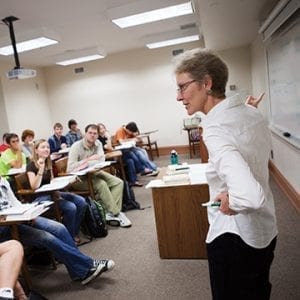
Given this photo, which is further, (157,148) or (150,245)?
(157,148)

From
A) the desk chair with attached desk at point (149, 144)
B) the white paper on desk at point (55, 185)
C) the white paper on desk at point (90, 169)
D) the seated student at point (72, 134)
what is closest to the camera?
the white paper on desk at point (55, 185)

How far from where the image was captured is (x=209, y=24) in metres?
4.11

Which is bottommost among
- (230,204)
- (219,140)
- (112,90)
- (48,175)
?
(48,175)

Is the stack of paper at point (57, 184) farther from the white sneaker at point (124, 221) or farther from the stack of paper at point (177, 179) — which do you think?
the stack of paper at point (177, 179)

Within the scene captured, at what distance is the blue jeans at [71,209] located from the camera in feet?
9.30

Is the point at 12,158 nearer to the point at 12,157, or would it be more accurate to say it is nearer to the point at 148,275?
the point at 12,157

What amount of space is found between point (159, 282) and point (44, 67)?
7.45 metres

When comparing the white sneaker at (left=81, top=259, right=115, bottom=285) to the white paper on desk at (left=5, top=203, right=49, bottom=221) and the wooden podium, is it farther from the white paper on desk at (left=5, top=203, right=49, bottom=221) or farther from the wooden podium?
the white paper on desk at (left=5, top=203, right=49, bottom=221)

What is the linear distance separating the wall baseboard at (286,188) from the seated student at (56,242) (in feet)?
6.92

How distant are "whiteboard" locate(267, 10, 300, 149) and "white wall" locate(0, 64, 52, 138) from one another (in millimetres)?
5439

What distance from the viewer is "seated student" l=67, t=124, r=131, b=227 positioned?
3422 mm

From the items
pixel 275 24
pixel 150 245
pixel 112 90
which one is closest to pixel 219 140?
pixel 150 245

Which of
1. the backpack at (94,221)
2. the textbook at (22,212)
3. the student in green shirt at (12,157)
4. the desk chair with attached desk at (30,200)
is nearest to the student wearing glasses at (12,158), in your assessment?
the student in green shirt at (12,157)

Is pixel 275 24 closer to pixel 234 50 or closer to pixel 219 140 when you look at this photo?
pixel 219 140
